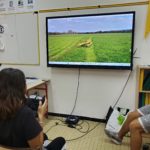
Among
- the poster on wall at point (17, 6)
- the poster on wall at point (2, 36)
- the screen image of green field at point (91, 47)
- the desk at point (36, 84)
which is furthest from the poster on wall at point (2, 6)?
the desk at point (36, 84)

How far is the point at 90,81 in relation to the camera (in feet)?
11.1

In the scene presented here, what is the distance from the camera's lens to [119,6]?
303 cm

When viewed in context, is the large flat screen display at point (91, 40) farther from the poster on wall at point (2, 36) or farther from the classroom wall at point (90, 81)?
the poster on wall at point (2, 36)

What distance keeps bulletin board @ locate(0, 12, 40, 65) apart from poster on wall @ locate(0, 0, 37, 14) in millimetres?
73

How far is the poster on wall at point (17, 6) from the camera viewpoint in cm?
354

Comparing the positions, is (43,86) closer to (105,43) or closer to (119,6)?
(105,43)

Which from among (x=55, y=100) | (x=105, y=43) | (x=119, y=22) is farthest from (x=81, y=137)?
(x=119, y=22)

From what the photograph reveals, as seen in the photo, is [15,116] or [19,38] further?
[19,38]

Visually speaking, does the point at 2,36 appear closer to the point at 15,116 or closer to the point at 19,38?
the point at 19,38

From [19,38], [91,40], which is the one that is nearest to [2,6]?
[19,38]

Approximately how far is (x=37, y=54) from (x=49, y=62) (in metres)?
0.31

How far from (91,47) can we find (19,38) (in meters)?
1.38

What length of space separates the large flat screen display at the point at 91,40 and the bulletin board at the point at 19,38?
32cm

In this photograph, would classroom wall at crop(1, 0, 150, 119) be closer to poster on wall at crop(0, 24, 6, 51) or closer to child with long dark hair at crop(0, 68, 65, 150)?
poster on wall at crop(0, 24, 6, 51)
